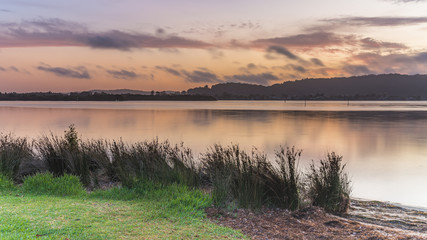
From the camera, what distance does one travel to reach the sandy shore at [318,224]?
6980 millimetres

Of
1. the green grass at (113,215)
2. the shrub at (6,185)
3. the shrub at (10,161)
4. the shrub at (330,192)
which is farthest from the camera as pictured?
the shrub at (10,161)

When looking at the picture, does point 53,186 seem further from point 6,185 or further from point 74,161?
point 74,161

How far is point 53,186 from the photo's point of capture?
9719 millimetres

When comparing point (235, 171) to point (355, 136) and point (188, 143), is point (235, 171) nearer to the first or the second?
point (188, 143)

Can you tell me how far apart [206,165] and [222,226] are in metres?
3.99

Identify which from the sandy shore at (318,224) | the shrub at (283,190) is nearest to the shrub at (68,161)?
the sandy shore at (318,224)

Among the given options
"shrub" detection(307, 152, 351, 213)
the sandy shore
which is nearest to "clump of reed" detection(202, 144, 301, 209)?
the sandy shore

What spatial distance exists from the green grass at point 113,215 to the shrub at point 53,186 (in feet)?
0.50

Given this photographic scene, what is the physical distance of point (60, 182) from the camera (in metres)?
10.0

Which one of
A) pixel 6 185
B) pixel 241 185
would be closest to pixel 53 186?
pixel 6 185

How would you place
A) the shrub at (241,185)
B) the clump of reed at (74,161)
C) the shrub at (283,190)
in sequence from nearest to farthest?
the shrub at (241,185) < the shrub at (283,190) < the clump of reed at (74,161)

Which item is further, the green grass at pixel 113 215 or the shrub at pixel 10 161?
the shrub at pixel 10 161

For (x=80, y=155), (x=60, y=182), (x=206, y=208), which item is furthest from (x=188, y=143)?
(x=206, y=208)

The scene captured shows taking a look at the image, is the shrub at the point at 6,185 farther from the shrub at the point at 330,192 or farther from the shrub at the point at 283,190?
the shrub at the point at 330,192
